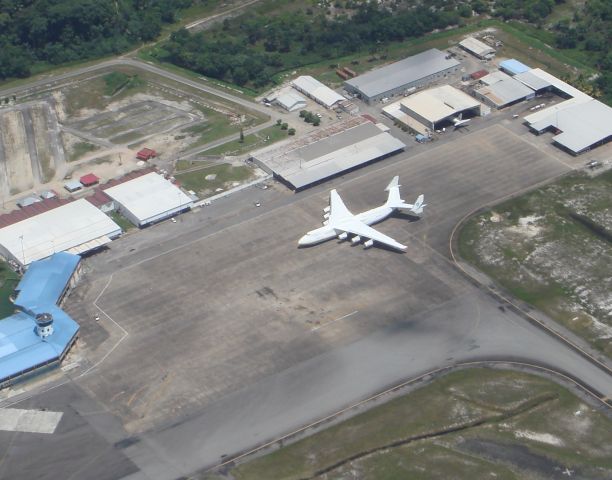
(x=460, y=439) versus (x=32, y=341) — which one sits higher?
(x=32, y=341)

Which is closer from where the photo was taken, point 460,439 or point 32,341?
point 460,439

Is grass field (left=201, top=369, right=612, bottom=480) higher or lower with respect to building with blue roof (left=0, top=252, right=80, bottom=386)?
lower

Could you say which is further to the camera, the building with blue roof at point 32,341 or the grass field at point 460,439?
the building with blue roof at point 32,341

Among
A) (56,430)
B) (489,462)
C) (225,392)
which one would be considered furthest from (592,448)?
(56,430)

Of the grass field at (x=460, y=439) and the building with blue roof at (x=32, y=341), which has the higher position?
the building with blue roof at (x=32, y=341)

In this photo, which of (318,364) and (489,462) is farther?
(318,364)

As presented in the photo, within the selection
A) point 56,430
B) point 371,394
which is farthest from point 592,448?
point 56,430

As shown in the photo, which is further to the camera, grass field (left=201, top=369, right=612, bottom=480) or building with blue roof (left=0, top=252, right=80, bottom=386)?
building with blue roof (left=0, top=252, right=80, bottom=386)

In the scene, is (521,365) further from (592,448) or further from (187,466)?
(187,466)
